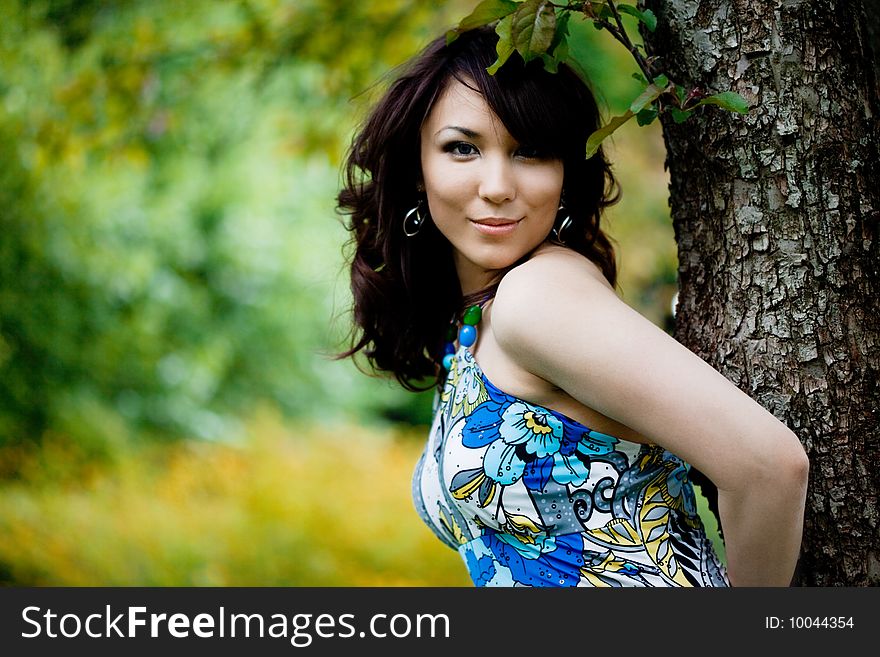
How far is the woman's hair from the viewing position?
1.63m

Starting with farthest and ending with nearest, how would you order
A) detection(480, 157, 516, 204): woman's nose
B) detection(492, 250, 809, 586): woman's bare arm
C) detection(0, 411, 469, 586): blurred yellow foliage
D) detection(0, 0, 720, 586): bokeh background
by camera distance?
detection(0, 411, 469, 586): blurred yellow foliage, detection(0, 0, 720, 586): bokeh background, detection(480, 157, 516, 204): woman's nose, detection(492, 250, 809, 586): woman's bare arm

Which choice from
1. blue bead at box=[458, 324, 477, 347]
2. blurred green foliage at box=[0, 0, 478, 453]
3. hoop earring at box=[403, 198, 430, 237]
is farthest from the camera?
blurred green foliage at box=[0, 0, 478, 453]

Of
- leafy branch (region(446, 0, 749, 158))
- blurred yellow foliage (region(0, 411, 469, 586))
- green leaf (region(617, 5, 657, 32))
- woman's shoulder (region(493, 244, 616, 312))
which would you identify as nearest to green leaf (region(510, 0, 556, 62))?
leafy branch (region(446, 0, 749, 158))

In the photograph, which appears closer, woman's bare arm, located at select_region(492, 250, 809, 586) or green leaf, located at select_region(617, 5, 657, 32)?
woman's bare arm, located at select_region(492, 250, 809, 586)

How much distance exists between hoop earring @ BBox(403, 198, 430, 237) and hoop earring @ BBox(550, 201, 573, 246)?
11.9 inches

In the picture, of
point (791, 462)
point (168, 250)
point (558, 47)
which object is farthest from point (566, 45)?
point (168, 250)

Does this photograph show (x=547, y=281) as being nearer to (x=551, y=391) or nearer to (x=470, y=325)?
(x=551, y=391)

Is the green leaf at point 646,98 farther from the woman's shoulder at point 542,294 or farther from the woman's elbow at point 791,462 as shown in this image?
the woman's elbow at point 791,462

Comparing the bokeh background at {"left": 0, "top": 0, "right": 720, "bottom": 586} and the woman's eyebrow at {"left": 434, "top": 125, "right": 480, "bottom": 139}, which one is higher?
the bokeh background at {"left": 0, "top": 0, "right": 720, "bottom": 586}

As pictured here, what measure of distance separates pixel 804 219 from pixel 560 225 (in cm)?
46

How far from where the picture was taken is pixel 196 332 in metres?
7.28

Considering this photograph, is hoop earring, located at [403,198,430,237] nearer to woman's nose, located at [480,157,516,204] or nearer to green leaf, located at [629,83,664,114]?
woman's nose, located at [480,157,516,204]

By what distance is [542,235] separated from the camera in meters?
1.68
